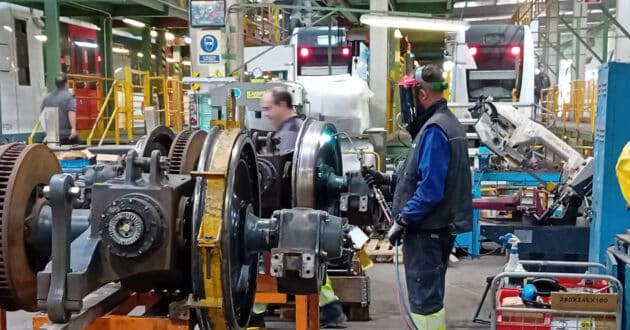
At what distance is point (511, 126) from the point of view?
264 inches

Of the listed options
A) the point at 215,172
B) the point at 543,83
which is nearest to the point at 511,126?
the point at 215,172

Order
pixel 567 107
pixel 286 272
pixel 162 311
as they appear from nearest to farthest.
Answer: pixel 286 272 → pixel 162 311 → pixel 567 107

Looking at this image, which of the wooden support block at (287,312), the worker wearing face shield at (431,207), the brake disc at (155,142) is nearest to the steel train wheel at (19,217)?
the brake disc at (155,142)

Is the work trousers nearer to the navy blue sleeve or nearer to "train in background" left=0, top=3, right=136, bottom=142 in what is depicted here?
the navy blue sleeve

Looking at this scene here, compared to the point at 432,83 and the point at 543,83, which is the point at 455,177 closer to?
the point at 432,83

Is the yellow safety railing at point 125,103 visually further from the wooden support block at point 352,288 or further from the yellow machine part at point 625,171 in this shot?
the yellow machine part at point 625,171

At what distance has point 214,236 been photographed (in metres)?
2.00

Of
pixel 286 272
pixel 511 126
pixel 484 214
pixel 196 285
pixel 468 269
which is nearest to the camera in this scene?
pixel 196 285

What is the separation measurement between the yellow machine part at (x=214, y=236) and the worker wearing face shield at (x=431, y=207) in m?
1.50

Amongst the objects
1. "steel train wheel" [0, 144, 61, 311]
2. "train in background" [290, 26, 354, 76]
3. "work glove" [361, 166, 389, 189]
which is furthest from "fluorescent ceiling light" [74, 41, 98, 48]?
"steel train wheel" [0, 144, 61, 311]

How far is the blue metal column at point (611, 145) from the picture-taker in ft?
13.2

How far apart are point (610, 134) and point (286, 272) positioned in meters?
2.82

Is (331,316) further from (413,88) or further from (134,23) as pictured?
(134,23)

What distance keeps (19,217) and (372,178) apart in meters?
2.37
